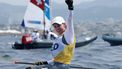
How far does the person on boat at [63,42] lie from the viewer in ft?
33.7

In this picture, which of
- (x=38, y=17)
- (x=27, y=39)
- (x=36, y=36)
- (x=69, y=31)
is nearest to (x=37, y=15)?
(x=38, y=17)

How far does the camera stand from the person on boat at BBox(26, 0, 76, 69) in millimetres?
10267

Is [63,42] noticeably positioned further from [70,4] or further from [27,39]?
[27,39]

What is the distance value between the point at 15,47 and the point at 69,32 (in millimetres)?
32079

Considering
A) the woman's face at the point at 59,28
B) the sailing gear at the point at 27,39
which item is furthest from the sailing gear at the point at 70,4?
the sailing gear at the point at 27,39

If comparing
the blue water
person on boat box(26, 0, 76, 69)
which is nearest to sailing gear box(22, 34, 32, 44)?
the blue water

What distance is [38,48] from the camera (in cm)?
4038

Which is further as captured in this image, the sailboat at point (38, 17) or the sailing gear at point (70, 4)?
the sailboat at point (38, 17)

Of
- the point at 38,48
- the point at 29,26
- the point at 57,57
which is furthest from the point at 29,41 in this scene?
the point at 57,57

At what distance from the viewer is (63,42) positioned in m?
10.5

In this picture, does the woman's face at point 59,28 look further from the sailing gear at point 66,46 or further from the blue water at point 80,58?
the blue water at point 80,58

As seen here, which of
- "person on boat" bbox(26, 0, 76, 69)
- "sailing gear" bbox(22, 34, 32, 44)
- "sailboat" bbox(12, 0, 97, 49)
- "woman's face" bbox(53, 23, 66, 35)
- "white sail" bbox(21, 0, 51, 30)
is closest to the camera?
"person on boat" bbox(26, 0, 76, 69)

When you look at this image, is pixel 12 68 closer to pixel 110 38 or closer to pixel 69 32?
pixel 69 32

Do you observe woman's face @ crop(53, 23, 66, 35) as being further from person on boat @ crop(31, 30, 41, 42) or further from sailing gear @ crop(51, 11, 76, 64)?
person on boat @ crop(31, 30, 41, 42)
